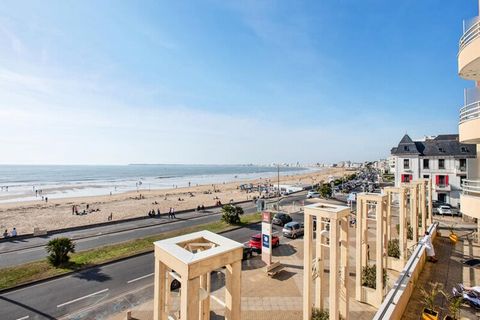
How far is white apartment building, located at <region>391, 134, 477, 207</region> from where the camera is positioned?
1343 inches

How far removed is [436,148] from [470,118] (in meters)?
33.2

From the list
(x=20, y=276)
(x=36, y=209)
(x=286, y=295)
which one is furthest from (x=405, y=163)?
(x=36, y=209)

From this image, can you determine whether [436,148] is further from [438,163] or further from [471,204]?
[471,204]

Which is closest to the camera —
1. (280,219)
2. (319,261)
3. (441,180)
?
(319,261)

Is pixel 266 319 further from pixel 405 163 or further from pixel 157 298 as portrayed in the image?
pixel 405 163

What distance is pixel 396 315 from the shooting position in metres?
8.89

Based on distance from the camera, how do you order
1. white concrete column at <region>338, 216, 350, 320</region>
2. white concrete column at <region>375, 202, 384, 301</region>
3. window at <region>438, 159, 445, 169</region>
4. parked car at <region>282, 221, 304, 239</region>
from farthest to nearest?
window at <region>438, 159, 445, 169</region> < parked car at <region>282, 221, 304, 239</region> < white concrete column at <region>375, 202, 384, 301</region> < white concrete column at <region>338, 216, 350, 320</region>

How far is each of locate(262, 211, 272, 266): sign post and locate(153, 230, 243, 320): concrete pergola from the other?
1066 cm

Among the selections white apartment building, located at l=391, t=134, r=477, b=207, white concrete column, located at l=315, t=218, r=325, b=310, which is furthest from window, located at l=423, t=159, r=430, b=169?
white concrete column, located at l=315, t=218, r=325, b=310

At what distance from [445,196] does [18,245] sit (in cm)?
4969

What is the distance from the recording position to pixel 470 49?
9.07 metres

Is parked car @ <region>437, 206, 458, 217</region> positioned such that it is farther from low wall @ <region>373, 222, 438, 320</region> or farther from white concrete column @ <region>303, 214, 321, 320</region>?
white concrete column @ <region>303, 214, 321, 320</region>

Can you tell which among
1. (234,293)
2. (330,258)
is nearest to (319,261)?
(330,258)

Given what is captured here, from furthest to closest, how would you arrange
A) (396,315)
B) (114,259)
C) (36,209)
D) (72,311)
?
(36,209) < (114,259) < (72,311) < (396,315)
